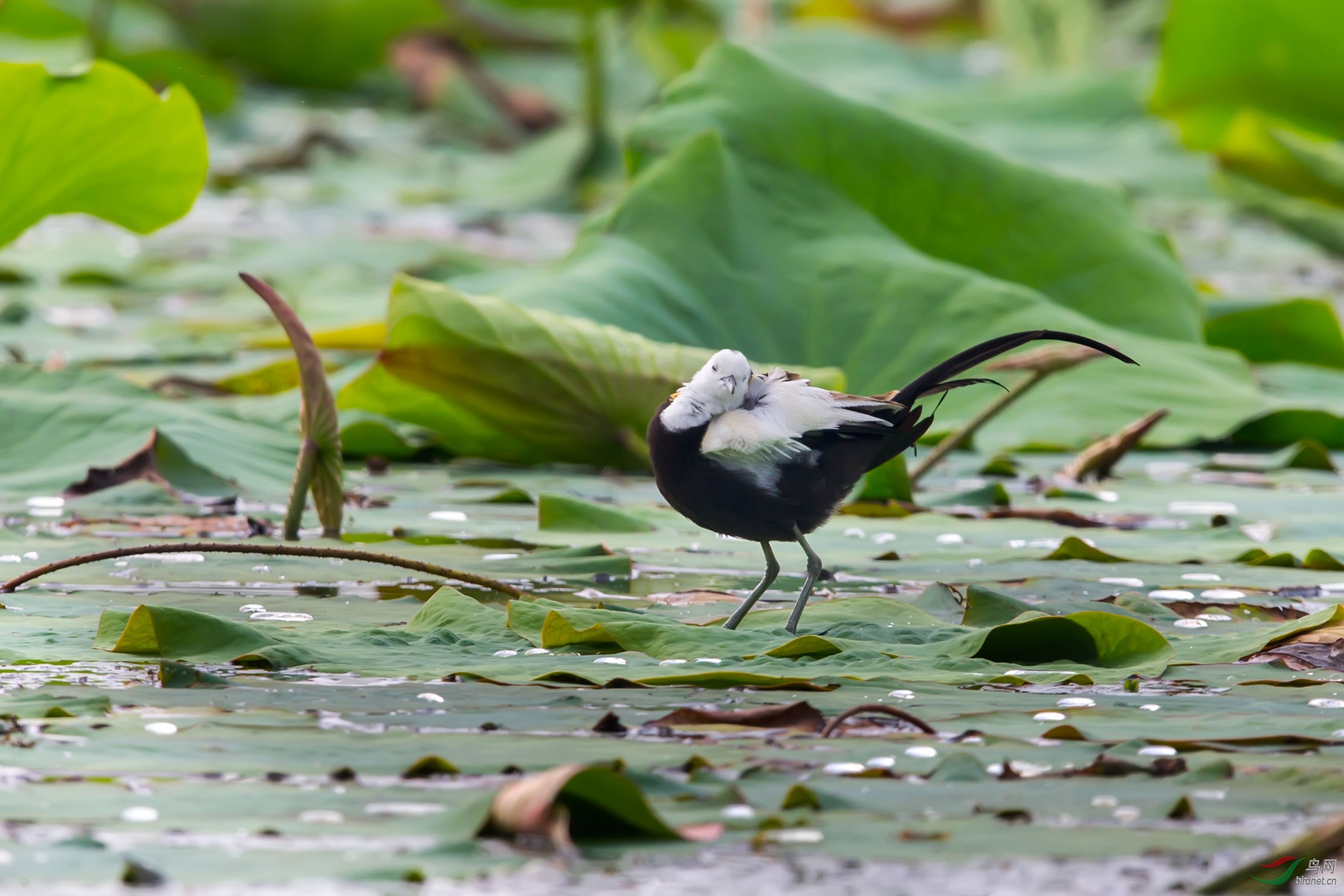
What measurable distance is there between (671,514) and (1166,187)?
7.12 meters

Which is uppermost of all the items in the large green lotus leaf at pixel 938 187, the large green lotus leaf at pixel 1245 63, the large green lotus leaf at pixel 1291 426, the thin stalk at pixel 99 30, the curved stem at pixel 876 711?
the thin stalk at pixel 99 30

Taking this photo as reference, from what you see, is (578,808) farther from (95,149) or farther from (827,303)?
(827,303)

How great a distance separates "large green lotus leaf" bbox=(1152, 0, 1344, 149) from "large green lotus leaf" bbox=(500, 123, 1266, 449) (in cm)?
246

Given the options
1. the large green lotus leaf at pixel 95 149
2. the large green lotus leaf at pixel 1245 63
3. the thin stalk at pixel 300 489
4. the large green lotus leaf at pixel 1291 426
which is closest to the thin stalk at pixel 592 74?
the large green lotus leaf at pixel 1245 63

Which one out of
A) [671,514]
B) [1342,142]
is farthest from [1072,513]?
[1342,142]

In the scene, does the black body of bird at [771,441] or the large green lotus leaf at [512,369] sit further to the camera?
the large green lotus leaf at [512,369]

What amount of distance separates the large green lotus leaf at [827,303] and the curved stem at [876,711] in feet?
6.83

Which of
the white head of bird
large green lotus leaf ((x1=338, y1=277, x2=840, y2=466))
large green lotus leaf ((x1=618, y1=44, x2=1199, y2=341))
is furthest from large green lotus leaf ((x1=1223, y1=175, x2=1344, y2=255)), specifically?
the white head of bird

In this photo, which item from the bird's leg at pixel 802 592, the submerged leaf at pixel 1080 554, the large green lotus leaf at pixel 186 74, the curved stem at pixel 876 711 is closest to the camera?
the curved stem at pixel 876 711

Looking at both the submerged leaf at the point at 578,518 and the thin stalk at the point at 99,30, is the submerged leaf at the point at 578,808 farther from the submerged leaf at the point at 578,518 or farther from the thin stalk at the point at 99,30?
the thin stalk at the point at 99,30

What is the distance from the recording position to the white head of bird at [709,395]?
6.87 feet

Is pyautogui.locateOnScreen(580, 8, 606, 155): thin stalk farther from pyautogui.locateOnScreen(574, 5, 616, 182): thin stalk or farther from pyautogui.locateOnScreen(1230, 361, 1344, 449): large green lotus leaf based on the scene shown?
pyautogui.locateOnScreen(1230, 361, 1344, 449): large green lotus leaf

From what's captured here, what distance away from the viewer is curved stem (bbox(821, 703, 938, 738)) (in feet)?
5.50

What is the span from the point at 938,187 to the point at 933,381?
88.6 inches
